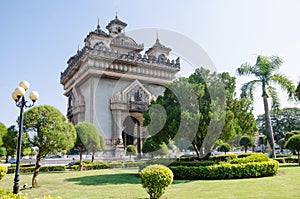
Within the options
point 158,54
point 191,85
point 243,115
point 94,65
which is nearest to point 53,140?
point 191,85

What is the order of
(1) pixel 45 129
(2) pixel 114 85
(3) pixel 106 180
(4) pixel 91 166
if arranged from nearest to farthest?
(1) pixel 45 129 → (3) pixel 106 180 → (4) pixel 91 166 → (2) pixel 114 85

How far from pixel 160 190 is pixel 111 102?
27.2 m

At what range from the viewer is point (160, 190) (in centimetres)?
809

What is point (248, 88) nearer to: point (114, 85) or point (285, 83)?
point (285, 83)

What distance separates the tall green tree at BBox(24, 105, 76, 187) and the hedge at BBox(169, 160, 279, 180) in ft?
19.5

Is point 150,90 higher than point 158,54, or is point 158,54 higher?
point 158,54

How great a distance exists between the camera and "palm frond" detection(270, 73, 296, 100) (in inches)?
792

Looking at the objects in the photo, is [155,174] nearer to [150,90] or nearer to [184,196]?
[184,196]

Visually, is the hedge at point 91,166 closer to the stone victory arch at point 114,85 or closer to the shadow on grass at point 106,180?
the shadow on grass at point 106,180

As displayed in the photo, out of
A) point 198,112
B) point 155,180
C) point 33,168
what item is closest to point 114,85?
point 33,168

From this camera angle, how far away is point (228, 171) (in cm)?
1246

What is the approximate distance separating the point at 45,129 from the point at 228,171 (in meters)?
8.55

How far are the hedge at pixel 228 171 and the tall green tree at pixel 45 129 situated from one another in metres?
5.96

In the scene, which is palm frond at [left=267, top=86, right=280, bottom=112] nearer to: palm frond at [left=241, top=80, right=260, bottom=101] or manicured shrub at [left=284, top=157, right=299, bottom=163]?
palm frond at [left=241, top=80, right=260, bottom=101]
